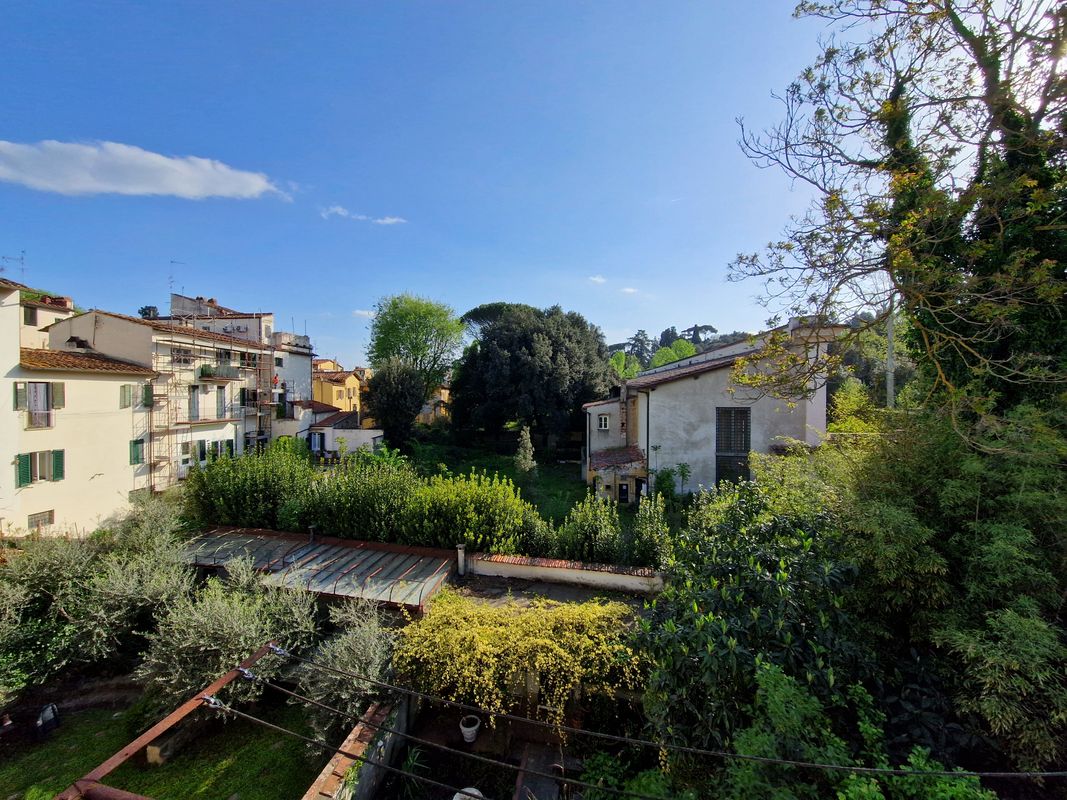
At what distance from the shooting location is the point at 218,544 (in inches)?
458

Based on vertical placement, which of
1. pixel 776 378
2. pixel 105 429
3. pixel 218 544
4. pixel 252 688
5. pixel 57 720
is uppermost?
pixel 776 378

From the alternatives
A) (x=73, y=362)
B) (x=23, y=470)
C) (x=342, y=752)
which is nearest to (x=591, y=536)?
(x=342, y=752)

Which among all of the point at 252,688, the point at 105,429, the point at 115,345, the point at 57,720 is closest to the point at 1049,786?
the point at 252,688

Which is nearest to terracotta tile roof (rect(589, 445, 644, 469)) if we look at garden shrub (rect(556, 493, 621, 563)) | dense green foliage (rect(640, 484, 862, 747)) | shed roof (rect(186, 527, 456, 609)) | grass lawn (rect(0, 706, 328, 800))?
garden shrub (rect(556, 493, 621, 563))

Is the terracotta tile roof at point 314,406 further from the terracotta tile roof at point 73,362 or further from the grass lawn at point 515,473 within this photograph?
the terracotta tile roof at point 73,362

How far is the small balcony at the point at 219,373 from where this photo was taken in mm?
23203

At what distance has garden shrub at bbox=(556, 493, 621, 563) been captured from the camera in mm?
Result: 10133

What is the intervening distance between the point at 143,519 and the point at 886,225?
51.3ft

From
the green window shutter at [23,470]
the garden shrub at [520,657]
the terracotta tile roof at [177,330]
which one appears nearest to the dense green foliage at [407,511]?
the garden shrub at [520,657]

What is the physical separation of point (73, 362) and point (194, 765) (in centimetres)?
1741

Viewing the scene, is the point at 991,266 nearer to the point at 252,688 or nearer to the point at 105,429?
the point at 252,688

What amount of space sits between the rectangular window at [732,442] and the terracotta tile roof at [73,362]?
23.4m

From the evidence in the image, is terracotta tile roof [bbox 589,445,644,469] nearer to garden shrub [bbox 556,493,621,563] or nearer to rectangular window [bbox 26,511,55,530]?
garden shrub [bbox 556,493,621,563]

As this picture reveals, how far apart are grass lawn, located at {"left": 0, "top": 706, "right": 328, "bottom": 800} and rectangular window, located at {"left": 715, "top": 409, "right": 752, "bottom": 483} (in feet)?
48.1
